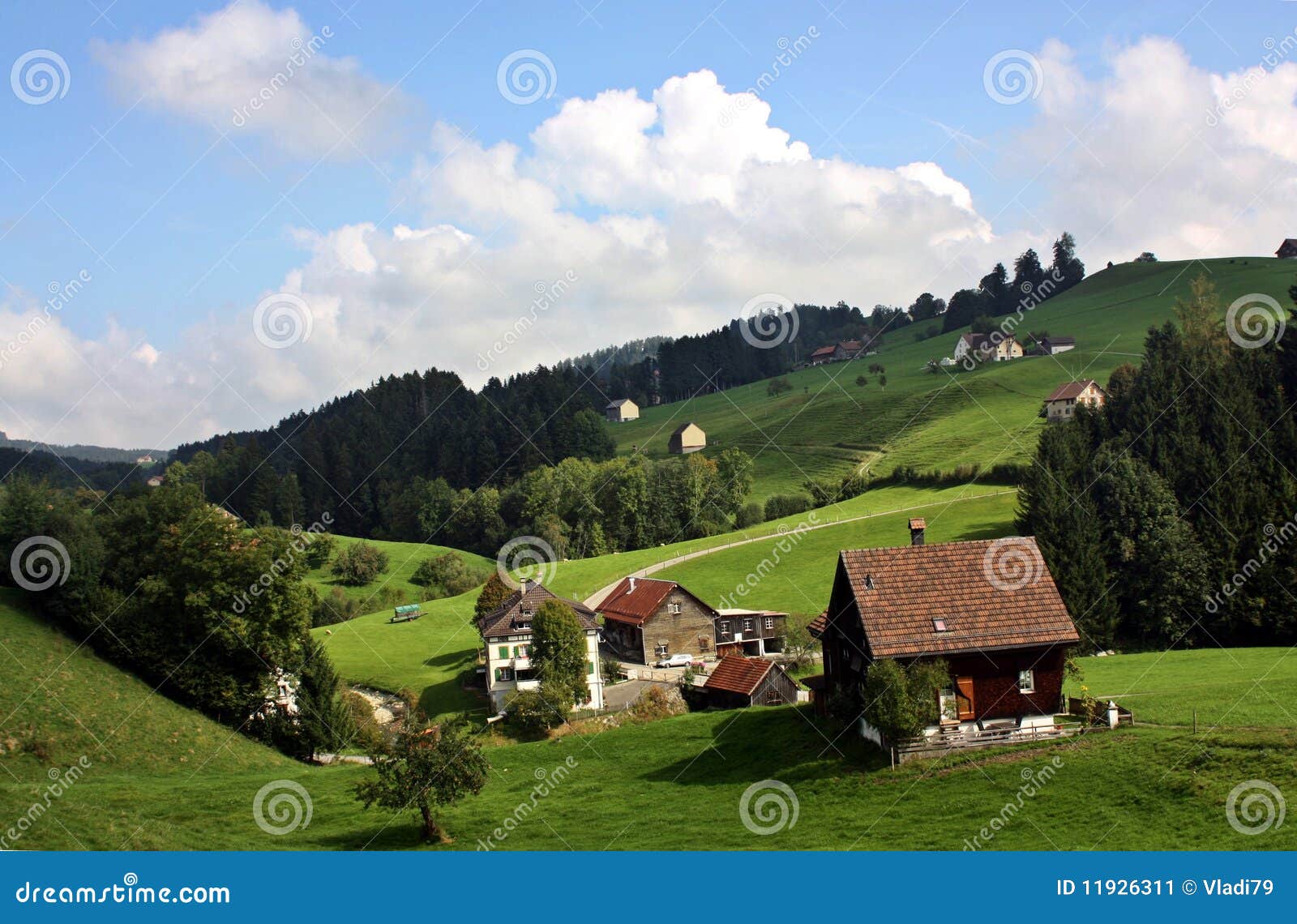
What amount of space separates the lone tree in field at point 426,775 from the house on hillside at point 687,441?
123m

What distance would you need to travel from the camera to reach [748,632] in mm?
71125

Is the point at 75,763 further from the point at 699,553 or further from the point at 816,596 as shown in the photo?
the point at 699,553

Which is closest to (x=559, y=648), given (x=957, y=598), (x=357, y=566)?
(x=957, y=598)

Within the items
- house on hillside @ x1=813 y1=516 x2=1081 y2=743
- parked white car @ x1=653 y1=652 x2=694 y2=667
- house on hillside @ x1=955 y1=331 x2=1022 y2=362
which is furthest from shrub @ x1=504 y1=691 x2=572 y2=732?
house on hillside @ x1=955 y1=331 x2=1022 y2=362

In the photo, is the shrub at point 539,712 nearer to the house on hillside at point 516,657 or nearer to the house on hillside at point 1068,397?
the house on hillside at point 516,657

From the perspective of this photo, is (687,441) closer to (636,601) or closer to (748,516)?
(748,516)

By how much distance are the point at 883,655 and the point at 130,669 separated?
36.2 meters

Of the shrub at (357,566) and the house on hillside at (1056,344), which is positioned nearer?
the shrub at (357,566)

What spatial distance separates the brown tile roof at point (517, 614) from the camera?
61.2m

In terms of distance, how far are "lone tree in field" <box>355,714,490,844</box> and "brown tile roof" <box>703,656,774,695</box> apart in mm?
19559

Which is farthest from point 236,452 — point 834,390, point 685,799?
point 685,799

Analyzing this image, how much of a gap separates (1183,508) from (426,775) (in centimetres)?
5966

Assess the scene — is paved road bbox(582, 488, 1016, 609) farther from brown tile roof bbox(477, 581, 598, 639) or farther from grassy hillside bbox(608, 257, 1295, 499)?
brown tile roof bbox(477, 581, 598, 639)

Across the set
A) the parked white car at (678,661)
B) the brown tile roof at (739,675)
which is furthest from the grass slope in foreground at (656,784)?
the parked white car at (678,661)
